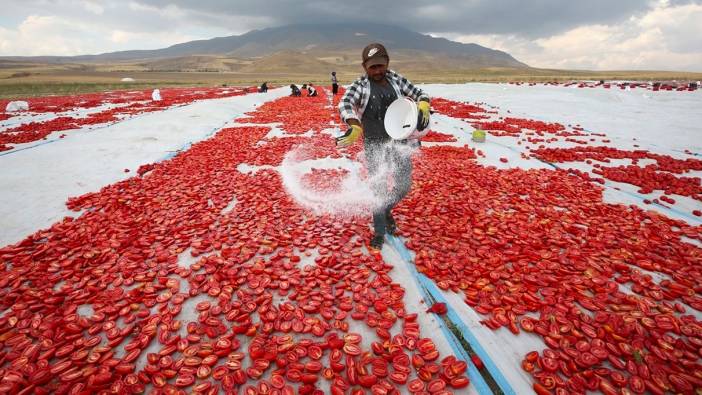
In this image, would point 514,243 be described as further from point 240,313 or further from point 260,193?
point 260,193

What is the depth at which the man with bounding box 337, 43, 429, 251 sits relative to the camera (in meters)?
4.13

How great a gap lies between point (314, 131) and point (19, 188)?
32.3 feet

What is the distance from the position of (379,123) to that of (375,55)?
884 mm

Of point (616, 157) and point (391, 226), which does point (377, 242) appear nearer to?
point (391, 226)

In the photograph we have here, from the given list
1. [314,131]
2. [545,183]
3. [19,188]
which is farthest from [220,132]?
[545,183]

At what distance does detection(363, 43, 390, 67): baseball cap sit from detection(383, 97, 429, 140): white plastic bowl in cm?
56

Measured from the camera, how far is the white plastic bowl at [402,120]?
4066 millimetres

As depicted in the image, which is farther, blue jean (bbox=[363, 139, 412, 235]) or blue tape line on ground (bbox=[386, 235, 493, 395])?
blue jean (bbox=[363, 139, 412, 235])

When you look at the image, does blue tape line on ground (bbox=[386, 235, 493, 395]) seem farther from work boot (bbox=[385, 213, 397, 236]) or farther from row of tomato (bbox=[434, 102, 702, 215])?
row of tomato (bbox=[434, 102, 702, 215])

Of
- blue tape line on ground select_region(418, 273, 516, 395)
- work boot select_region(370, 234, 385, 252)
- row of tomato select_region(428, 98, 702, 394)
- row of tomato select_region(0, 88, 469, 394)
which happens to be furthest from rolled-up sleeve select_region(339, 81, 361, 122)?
blue tape line on ground select_region(418, 273, 516, 395)

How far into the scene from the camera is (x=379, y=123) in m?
4.40

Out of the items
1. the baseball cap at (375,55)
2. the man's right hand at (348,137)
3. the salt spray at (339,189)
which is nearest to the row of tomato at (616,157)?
the salt spray at (339,189)

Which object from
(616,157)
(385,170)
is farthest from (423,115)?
(616,157)

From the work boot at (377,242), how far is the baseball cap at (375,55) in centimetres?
243
